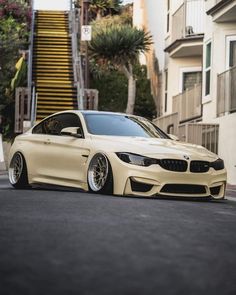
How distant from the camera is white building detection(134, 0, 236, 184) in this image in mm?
19094

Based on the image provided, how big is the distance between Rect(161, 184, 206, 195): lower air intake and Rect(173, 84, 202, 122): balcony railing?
12930 millimetres

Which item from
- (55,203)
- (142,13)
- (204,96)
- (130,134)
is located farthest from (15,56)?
(55,203)

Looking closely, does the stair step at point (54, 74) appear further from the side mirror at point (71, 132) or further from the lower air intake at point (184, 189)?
the lower air intake at point (184, 189)

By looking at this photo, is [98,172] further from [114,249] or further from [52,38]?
[52,38]

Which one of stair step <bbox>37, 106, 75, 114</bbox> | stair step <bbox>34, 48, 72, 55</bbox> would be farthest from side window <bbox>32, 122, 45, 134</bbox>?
stair step <bbox>34, 48, 72, 55</bbox>

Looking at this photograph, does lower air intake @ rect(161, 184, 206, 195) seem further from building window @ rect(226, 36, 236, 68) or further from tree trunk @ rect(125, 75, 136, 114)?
tree trunk @ rect(125, 75, 136, 114)

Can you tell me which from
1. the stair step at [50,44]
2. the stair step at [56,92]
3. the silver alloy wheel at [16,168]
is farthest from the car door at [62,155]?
the stair step at [50,44]

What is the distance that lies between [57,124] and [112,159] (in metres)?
2.49

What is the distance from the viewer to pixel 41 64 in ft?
97.0

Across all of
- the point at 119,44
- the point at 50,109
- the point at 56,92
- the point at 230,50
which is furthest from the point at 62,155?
the point at 119,44

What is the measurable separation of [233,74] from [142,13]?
22.6 meters

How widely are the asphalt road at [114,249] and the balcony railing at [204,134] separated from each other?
10.7 meters

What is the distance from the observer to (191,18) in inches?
1029

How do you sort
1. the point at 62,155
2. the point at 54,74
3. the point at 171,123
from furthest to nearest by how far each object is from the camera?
the point at 54,74
the point at 171,123
the point at 62,155
